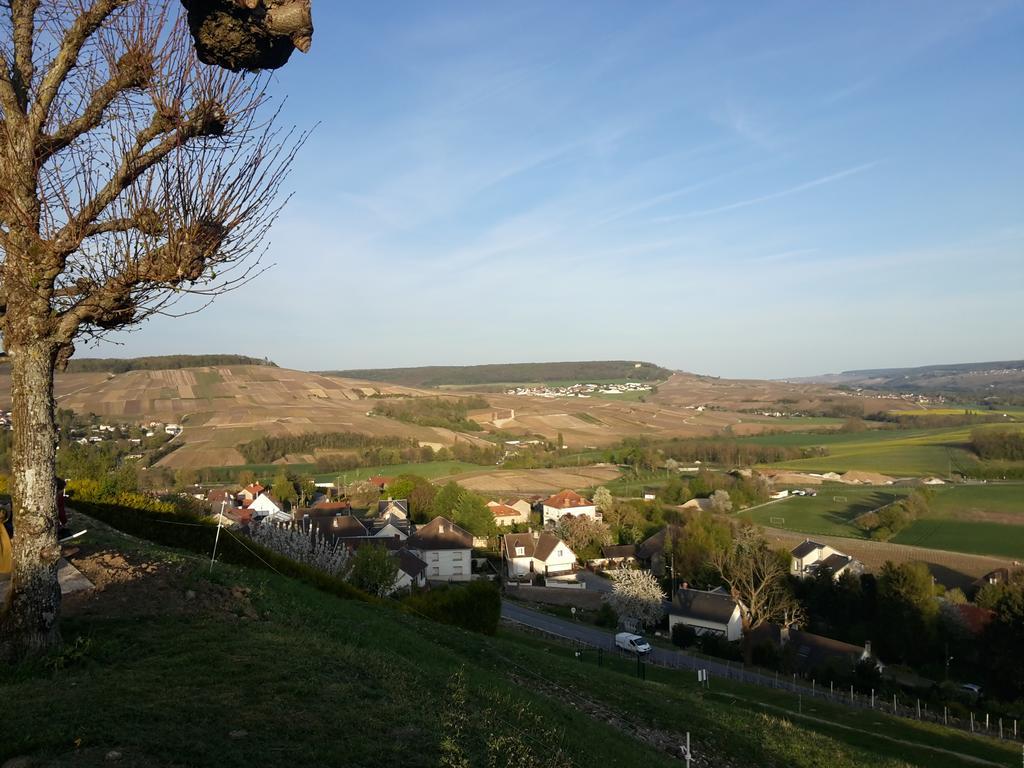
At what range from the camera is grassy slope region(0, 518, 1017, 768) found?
5668mm

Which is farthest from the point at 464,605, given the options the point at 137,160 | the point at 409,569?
the point at 409,569

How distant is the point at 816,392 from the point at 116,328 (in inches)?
7221

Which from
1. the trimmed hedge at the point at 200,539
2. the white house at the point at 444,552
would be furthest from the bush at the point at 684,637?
the trimmed hedge at the point at 200,539

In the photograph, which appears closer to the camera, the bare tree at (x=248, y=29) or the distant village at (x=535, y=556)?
the bare tree at (x=248, y=29)

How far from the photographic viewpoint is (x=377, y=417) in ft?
319

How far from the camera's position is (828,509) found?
64312 mm

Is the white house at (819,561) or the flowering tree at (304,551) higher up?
the flowering tree at (304,551)

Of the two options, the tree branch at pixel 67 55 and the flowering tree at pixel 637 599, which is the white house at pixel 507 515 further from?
the tree branch at pixel 67 55

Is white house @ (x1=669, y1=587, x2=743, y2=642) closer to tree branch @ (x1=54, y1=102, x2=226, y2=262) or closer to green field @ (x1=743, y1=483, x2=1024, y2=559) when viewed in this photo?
green field @ (x1=743, y1=483, x2=1024, y2=559)

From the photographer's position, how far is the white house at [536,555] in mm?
54625

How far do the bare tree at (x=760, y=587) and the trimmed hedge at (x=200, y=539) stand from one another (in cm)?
2593

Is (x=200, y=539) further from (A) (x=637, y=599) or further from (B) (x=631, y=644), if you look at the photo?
(A) (x=637, y=599)

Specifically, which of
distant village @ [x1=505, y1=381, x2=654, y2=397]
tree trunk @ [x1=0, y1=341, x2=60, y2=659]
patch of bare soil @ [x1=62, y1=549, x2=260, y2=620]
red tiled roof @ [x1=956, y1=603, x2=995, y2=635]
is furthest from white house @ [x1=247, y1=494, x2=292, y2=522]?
distant village @ [x1=505, y1=381, x2=654, y2=397]

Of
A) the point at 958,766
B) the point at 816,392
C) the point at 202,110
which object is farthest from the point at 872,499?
the point at 816,392
